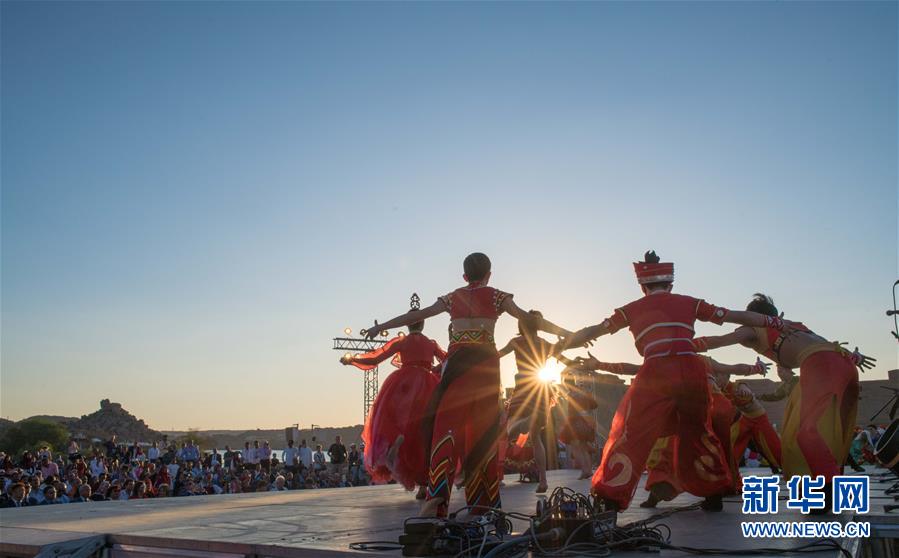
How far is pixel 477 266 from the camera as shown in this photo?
521 cm

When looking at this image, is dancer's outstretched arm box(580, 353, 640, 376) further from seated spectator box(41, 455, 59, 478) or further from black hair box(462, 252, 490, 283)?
seated spectator box(41, 455, 59, 478)

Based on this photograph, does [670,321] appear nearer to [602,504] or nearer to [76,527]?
[602,504]

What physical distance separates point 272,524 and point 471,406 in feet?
5.25

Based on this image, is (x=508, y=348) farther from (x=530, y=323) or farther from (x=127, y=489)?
(x=127, y=489)

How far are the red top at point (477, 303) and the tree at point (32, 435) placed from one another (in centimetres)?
5651

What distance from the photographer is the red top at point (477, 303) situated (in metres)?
5.11

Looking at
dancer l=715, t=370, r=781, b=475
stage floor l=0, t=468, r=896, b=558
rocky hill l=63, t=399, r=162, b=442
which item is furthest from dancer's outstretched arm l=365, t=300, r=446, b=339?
rocky hill l=63, t=399, r=162, b=442

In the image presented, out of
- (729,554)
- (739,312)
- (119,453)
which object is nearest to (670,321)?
(739,312)

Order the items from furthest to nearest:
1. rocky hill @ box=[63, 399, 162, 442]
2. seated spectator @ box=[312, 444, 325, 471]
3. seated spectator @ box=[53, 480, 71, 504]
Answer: rocky hill @ box=[63, 399, 162, 442] → seated spectator @ box=[312, 444, 325, 471] → seated spectator @ box=[53, 480, 71, 504]

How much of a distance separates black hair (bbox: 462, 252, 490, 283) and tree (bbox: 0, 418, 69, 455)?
56.5 meters

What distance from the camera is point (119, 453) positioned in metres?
18.1

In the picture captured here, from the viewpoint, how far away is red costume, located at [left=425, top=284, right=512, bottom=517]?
477 centimetres

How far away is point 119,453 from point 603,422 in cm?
2411

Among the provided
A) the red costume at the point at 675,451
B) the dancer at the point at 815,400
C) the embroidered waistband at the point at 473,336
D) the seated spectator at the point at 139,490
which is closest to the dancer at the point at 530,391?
the embroidered waistband at the point at 473,336
